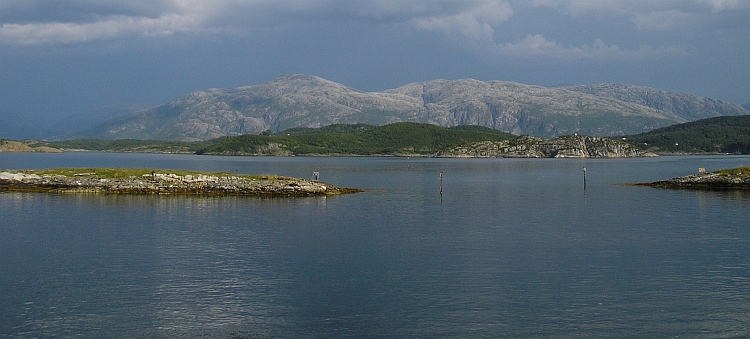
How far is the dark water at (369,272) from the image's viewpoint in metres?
25.9

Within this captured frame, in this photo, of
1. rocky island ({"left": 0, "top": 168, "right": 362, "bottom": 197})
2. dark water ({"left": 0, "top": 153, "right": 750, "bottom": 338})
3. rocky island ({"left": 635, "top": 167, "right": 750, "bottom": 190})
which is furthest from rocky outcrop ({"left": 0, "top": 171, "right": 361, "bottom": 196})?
rocky island ({"left": 635, "top": 167, "right": 750, "bottom": 190})

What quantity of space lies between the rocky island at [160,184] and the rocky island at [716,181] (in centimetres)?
4672

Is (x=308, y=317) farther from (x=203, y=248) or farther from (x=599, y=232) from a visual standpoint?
(x=599, y=232)

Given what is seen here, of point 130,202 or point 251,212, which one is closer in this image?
point 251,212

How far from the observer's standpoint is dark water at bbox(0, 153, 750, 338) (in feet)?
85.1

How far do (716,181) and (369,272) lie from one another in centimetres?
7290

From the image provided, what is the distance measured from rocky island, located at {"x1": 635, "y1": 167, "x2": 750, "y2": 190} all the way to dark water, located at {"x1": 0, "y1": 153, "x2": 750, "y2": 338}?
92.9 feet

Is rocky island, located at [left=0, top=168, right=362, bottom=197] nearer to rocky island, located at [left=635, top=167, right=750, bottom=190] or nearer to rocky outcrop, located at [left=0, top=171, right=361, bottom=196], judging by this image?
rocky outcrop, located at [left=0, top=171, right=361, bottom=196]

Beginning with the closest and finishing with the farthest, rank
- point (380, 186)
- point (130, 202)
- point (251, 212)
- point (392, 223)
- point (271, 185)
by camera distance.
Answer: point (392, 223), point (251, 212), point (130, 202), point (271, 185), point (380, 186)

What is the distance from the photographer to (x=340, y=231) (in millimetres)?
48844

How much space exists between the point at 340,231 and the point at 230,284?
17358 mm

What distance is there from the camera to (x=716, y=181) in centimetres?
9119

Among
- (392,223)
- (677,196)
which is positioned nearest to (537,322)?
(392,223)

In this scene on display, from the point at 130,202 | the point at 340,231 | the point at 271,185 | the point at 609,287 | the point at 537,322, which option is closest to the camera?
the point at 537,322
